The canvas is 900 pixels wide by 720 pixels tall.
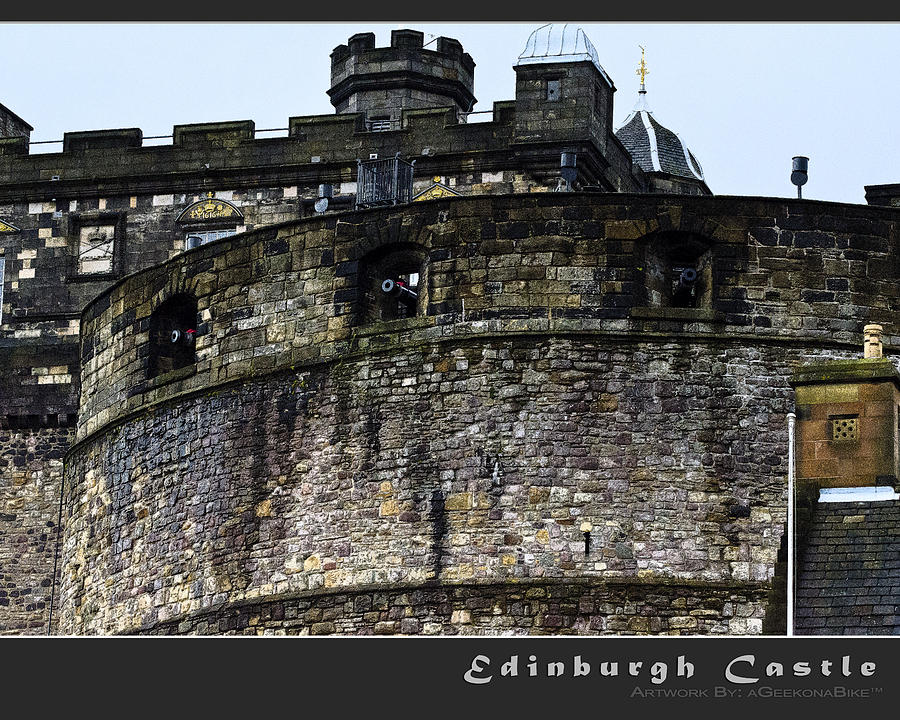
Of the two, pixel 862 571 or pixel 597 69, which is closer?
pixel 862 571

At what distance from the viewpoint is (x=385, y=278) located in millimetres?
28031

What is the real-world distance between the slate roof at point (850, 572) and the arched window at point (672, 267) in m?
4.14

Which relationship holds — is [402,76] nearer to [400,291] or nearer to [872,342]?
[400,291]

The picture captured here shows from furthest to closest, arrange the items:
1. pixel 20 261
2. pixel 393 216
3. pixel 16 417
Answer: pixel 20 261 < pixel 16 417 < pixel 393 216

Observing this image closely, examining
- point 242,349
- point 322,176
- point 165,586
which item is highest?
point 322,176

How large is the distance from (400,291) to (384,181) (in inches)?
204

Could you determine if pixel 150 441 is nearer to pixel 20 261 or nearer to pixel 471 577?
pixel 471 577

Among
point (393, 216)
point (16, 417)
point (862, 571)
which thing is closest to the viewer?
point (862, 571)

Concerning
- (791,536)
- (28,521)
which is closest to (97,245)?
(28,521)

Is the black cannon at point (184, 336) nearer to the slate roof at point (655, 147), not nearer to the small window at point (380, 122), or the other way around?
the small window at point (380, 122)

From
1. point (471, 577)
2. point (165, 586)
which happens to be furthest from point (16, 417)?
point (471, 577)

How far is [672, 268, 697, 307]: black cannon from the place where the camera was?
2742 cm

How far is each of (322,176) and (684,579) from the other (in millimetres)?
10810

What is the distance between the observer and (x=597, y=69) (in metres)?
34.6
